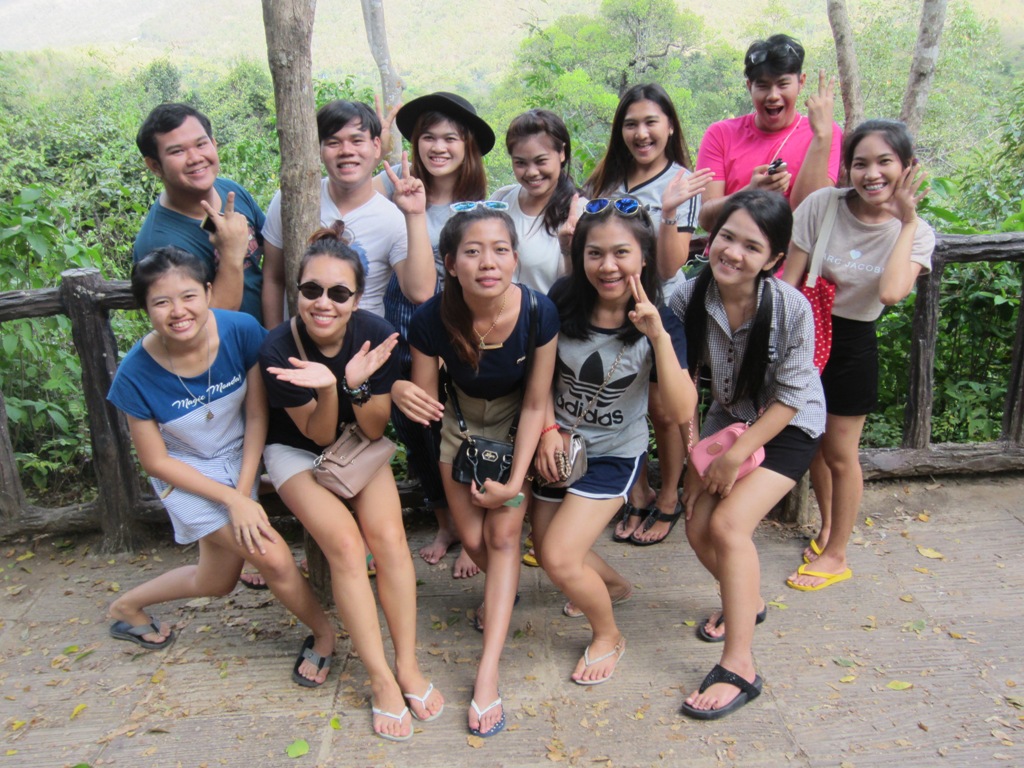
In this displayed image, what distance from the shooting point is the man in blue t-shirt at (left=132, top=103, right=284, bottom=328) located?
2.97 m

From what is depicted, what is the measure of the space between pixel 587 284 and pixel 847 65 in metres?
4.34

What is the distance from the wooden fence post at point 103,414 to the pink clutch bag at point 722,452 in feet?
8.70

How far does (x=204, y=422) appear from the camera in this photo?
2.84 m

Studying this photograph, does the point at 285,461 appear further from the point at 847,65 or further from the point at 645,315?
the point at 847,65

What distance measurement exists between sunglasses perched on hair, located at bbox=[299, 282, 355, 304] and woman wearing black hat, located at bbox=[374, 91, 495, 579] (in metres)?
0.50

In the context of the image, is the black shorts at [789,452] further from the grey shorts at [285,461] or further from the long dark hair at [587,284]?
the grey shorts at [285,461]

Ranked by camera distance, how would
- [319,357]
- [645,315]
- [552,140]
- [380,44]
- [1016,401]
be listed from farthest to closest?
[380,44]
[1016,401]
[552,140]
[319,357]
[645,315]

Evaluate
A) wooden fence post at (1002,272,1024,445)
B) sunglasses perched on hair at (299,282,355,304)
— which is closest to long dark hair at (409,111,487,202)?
sunglasses perched on hair at (299,282,355,304)

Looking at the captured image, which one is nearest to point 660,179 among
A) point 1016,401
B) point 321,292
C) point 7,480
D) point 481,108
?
point 321,292

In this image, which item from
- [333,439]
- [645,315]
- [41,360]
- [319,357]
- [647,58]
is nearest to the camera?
[645,315]

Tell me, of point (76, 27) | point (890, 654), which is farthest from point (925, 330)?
point (76, 27)

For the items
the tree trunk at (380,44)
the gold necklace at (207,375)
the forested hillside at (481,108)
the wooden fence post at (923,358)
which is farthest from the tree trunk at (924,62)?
the tree trunk at (380,44)

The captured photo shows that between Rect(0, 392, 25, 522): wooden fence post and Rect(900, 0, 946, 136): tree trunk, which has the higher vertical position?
Rect(900, 0, 946, 136): tree trunk

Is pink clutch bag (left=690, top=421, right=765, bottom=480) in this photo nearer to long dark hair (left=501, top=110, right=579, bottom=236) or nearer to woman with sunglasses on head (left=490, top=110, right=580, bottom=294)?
woman with sunglasses on head (left=490, top=110, right=580, bottom=294)
